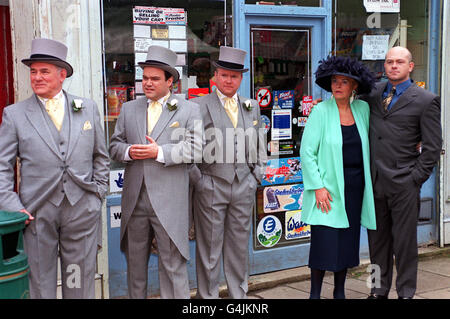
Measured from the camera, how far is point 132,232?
4273 millimetres

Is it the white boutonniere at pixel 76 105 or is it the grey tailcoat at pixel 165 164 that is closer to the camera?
the white boutonniere at pixel 76 105

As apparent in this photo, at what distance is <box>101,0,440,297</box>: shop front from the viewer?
16.8ft

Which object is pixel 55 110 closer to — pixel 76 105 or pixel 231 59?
pixel 76 105

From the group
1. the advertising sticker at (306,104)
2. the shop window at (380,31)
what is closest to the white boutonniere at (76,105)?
the advertising sticker at (306,104)

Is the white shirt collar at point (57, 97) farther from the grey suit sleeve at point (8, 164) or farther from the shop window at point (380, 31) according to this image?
the shop window at point (380, 31)

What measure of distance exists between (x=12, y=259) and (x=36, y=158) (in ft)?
2.83

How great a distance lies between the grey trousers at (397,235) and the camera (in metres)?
4.69

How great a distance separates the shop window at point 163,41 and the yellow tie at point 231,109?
0.84 metres

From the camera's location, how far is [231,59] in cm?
461

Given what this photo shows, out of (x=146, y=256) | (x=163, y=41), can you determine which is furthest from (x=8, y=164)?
(x=163, y=41)

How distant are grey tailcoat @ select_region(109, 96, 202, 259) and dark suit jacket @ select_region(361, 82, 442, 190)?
4.88 feet

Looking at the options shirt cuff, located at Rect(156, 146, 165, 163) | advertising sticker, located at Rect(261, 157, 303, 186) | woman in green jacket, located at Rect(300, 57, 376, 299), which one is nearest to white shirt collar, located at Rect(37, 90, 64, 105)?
shirt cuff, located at Rect(156, 146, 165, 163)
